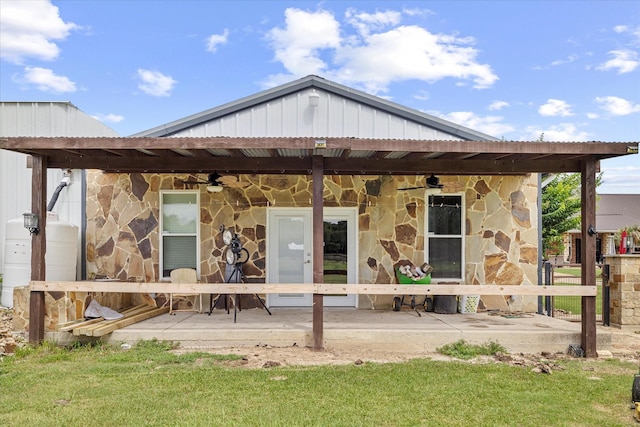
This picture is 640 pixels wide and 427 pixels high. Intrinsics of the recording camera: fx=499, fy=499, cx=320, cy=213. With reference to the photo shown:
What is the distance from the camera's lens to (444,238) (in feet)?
31.8

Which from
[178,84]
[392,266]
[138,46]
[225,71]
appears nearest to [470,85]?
[225,71]

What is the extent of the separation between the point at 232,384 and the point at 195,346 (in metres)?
1.90

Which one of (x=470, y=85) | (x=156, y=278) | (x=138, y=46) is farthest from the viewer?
(x=470, y=85)

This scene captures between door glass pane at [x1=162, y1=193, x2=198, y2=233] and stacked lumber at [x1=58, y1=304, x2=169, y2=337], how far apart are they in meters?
1.69

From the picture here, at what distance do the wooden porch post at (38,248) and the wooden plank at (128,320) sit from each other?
2.88 feet

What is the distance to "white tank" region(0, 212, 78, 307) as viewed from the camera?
28.0 ft

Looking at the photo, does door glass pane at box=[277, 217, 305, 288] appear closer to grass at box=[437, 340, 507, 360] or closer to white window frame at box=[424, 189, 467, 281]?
white window frame at box=[424, 189, 467, 281]

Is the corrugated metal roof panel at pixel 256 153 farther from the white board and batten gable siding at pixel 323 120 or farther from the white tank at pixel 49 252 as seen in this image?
the white tank at pixel 49 252

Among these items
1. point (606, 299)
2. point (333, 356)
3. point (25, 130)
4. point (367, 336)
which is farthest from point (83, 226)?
point (606, 299)

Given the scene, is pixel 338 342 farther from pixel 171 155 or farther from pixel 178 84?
pixel 178 84

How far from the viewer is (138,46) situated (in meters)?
17.3

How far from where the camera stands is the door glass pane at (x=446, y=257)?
9680 mm

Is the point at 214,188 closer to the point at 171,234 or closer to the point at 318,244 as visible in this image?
the point at 171,234

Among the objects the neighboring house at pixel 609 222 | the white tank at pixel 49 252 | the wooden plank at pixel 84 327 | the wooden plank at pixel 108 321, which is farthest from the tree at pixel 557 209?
the wooden plank at pixel 84 327
